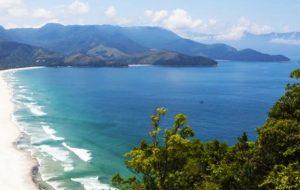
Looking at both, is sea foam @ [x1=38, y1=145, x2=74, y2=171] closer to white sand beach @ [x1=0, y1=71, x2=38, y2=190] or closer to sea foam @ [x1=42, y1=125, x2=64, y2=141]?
white sand beach @ [x1=0, y1=71, x2=38, y2=190]

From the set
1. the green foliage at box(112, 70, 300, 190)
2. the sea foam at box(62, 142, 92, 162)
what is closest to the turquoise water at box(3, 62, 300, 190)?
the sea foam at box(62, 142, 92, 162)

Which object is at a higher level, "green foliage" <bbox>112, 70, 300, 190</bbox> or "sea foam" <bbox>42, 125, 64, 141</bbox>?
"green foliage" <bbox>112, 70, 300, 190</bbox>

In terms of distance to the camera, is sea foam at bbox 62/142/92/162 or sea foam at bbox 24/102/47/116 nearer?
sea foam at bbox 62/142/92/162

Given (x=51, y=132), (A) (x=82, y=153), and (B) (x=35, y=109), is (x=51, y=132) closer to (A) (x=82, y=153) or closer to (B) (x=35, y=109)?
(A) (x=82, y=153)

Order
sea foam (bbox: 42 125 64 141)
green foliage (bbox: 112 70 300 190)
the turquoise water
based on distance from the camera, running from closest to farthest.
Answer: green foliage (bbox: 112 70 300 190) → the turquoise water → sea foam (bbox: 42 125 64 141)

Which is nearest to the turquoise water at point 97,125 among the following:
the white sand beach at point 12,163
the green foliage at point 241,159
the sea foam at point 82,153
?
the sea foam at point 82,153

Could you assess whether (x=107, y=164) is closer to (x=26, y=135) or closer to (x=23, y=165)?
(x=23, y=165)
